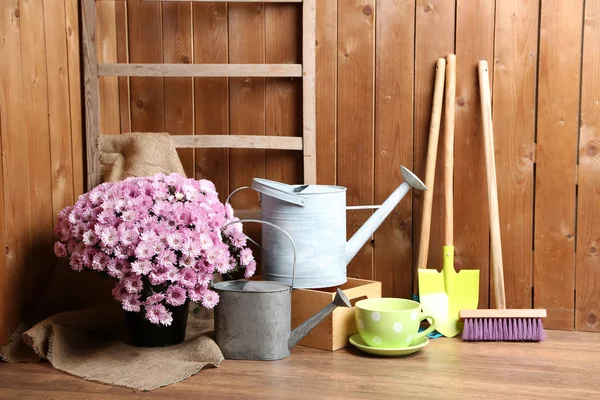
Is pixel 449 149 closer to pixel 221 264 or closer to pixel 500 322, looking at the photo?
pixel 500 322

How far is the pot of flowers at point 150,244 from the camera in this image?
1545 mm

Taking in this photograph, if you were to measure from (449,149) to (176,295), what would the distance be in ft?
2.78

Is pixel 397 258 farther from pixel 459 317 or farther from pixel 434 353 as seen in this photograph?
pixel 434 353

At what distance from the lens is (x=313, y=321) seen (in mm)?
1623

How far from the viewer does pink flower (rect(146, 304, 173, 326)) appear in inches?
61.7

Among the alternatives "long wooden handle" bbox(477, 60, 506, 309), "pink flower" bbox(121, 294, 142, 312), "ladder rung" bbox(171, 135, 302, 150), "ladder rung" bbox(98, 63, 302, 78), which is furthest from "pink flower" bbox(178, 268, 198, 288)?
"long wooden handle" bbox(477, 60, 506, 309)

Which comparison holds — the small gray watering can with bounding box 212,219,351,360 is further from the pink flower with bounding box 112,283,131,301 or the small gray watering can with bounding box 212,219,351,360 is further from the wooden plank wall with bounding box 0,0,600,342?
the wooden plank wall with bounding box 0,0,600,342

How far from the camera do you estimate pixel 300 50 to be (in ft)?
6.73

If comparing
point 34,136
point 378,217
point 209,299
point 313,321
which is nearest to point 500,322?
point 378,217

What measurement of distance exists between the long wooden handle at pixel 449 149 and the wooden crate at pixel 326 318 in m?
0.32

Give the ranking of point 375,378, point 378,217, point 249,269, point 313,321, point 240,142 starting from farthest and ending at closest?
point 240,142 < point 378,217 < point 249,269 < point 313,321 < point 375,378

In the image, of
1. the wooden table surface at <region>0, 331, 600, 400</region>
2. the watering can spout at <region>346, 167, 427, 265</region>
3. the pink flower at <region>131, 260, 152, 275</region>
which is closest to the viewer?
the wooden table surface at <region>0, 331, 600, 400</region>

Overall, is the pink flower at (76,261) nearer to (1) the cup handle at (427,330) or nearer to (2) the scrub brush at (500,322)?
(1) the cup handle at (427,330)

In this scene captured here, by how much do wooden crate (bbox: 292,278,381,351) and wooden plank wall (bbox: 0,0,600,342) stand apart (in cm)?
32
